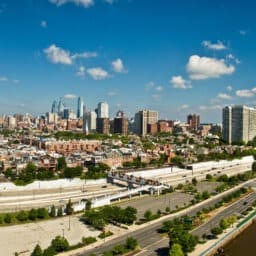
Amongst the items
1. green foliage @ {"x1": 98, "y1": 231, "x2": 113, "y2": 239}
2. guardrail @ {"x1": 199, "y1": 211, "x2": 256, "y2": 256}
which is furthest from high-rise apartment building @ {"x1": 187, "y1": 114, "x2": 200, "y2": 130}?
green foliage @ {"x1": 98, "y1": 231, "x2": 113, "y2": 239}

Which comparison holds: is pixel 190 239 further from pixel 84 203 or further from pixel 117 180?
pixel 117 180

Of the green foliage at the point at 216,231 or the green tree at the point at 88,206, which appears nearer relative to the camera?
the green foliage at the point at 216,231

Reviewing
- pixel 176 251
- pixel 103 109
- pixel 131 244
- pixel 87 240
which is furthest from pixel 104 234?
pixel 103 109

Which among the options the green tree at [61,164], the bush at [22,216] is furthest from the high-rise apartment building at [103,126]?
the bush at [22,216]

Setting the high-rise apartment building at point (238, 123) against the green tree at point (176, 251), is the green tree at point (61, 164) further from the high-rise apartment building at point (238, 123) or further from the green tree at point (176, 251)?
the high-rise apartment building at point (238, 123)

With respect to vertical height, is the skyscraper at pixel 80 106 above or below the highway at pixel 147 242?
→ above

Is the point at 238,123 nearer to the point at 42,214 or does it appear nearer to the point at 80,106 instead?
the point at 42,214
